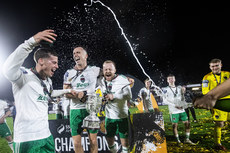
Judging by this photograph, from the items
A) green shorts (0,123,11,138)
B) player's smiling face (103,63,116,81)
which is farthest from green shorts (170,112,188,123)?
green shorts (0,123,11,138)

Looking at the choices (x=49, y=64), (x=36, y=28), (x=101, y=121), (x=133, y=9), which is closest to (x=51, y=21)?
(x=36, y=28)

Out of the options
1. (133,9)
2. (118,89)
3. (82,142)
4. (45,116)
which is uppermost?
(133,9)

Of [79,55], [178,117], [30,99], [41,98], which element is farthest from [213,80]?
[30,99]

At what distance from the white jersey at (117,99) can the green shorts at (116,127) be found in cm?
6

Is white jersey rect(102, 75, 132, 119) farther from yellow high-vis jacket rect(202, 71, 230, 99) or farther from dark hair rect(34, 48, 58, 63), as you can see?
yellow high-vis jacket rect(202, 71, 230, 99)

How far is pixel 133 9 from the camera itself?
365 centimetres

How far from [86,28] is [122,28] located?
2.45 ft

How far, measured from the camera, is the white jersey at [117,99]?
254cm

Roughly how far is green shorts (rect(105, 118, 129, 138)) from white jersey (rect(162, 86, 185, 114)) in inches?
40.8

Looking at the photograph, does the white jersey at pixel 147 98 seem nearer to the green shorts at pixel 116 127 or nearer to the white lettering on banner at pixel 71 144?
the green shorts at pixel 116 127

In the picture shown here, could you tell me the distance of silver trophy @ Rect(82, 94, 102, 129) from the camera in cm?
243

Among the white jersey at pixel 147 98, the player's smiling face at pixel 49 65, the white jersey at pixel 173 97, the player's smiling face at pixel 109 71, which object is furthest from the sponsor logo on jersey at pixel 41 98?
the white jersey at pixel 173 97

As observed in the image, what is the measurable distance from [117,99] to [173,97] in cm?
121

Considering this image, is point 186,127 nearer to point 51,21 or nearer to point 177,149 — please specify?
point 177,149
